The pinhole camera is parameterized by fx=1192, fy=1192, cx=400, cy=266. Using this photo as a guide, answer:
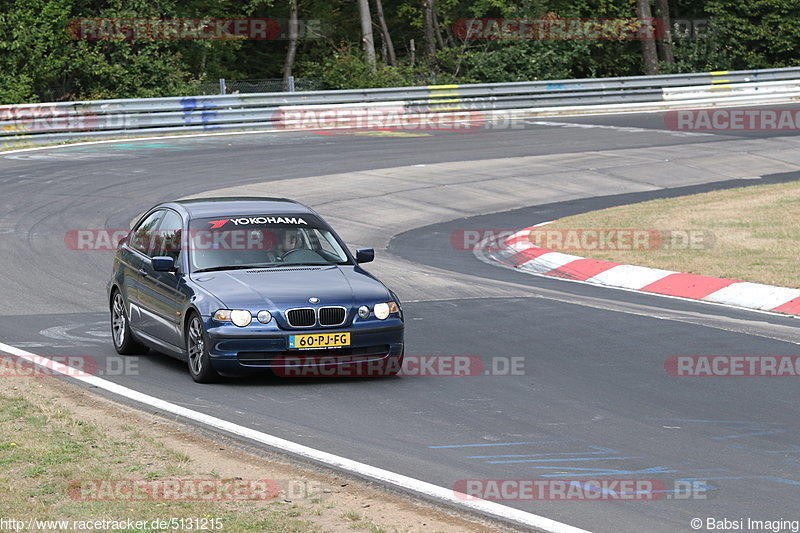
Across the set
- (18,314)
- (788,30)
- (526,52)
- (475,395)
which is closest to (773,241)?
(475,395)

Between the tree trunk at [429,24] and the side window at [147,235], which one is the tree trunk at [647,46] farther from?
the side window at [147,235]

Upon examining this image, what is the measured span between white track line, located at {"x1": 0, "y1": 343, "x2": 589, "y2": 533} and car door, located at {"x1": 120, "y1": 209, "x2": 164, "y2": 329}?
1060 mm

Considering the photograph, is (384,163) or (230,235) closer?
(230,235)

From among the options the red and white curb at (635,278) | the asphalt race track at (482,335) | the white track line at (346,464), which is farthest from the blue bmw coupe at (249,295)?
the red and white curb at (635,278)

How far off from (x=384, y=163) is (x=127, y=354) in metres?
16.0

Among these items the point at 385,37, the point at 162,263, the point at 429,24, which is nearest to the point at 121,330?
the point at 162,263

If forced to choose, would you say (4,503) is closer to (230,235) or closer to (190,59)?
(230,235)

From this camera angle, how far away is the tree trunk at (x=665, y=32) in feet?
173

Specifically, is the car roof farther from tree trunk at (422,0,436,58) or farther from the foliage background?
tree trunk at (422,0,436,58)

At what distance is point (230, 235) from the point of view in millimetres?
10711

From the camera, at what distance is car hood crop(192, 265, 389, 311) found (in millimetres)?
9625

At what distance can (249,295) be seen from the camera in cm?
970

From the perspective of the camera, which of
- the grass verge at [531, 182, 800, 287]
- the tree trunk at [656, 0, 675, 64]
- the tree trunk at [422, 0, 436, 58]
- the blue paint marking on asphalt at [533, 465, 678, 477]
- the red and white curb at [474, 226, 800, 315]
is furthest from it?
the tree trunk at [656, 0, 675, 64]

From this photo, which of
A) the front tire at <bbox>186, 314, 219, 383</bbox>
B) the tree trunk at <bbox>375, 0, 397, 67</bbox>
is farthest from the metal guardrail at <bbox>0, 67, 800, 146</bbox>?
the front tire at <bbox>186, 314, 219, 383</bbox>
